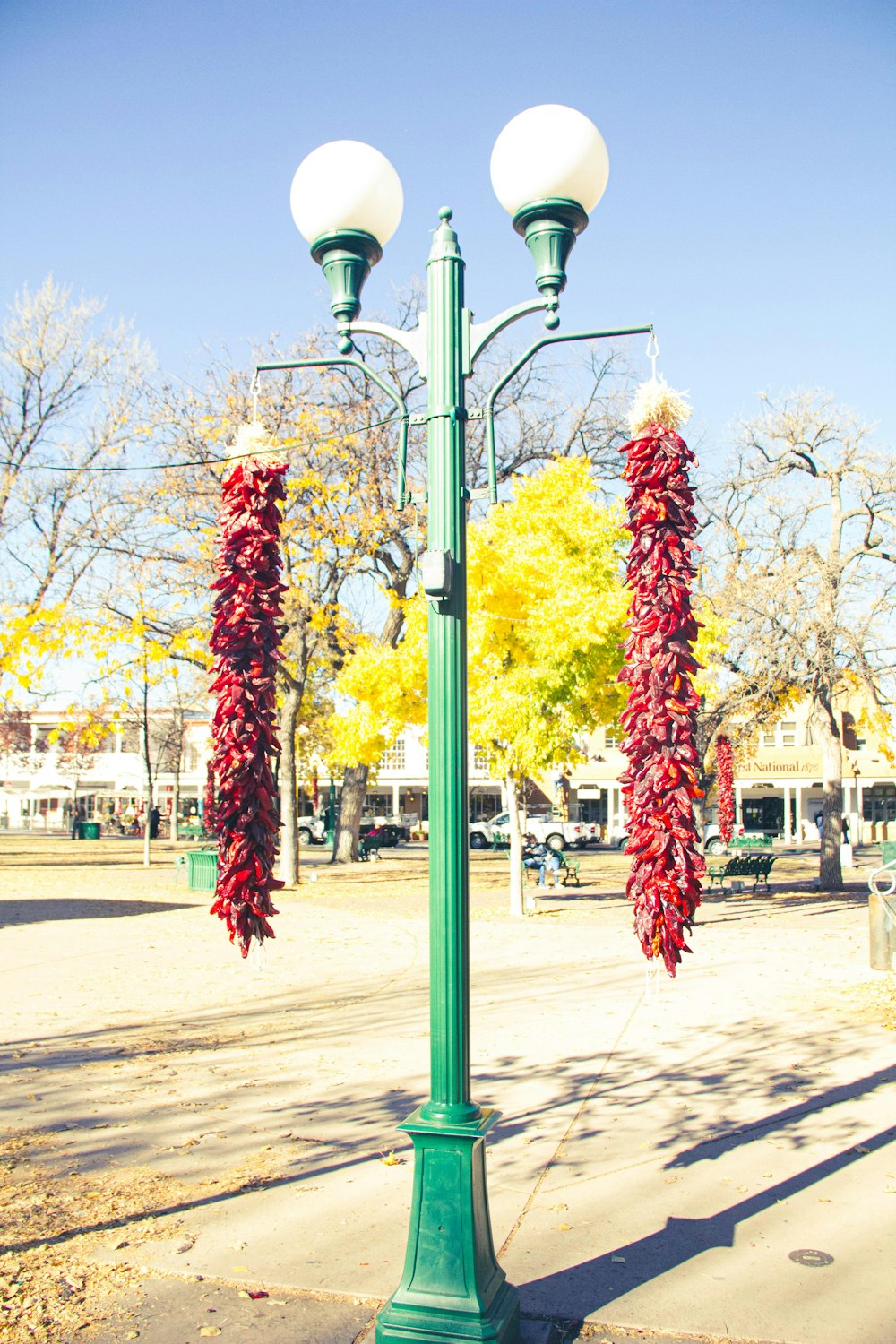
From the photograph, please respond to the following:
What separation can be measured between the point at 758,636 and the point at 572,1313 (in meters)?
16.8

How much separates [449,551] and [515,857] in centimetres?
1537

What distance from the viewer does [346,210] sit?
14.9 ft

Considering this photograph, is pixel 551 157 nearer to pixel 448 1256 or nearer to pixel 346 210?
pixel 346 210

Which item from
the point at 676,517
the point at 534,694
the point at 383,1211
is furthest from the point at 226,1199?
the point at 534,694

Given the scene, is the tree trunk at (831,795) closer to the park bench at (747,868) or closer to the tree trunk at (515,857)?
the park bench at (747,868)

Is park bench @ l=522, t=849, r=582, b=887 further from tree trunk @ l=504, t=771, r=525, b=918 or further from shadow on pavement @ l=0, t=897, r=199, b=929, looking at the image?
shadow on pavement @ l=0, t=897, r=199, b=929

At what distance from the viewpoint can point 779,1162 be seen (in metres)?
5.99

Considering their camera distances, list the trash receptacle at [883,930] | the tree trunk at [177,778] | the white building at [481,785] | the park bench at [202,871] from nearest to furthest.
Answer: the trash receptacle at [883,930] < the park bench at [202,871] < the tree trunk at [177,778] < the white building at [481,785]

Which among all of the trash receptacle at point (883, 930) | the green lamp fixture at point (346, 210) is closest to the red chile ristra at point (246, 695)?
the green lamp fixture at point (346, 210)

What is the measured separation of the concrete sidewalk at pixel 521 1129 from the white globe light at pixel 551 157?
145 inches

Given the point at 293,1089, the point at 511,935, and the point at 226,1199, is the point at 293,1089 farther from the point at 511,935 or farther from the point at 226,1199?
the point at 511,935

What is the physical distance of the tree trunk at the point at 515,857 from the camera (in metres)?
18.6

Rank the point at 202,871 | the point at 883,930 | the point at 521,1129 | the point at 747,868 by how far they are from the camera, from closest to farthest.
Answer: the point at 521,1129 → the point at 883,930 → the point at 202,871 → the point at 747,868

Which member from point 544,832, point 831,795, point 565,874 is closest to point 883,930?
point 831,795
